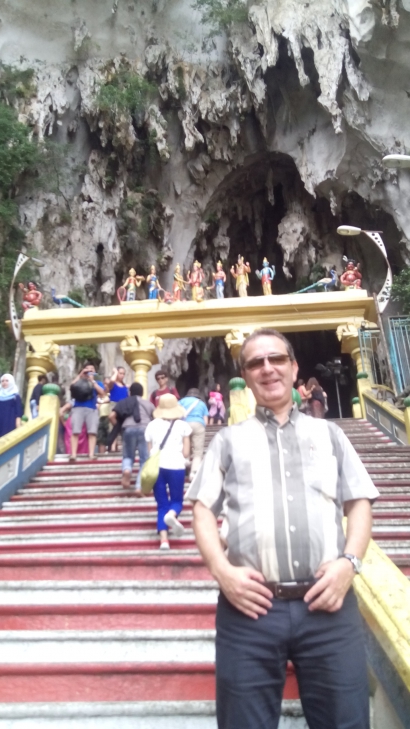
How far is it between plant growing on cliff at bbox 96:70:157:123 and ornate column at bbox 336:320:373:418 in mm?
10369

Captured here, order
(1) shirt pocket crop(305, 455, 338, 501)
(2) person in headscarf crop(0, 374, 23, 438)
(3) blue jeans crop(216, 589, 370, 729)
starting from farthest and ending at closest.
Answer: (2) person in headscarf crop(0, 374, 23, 438)
(1) shirt pocket crop(305, 455, 338, 501)
(3) blue jeans crop(216, 589, 370, 729)

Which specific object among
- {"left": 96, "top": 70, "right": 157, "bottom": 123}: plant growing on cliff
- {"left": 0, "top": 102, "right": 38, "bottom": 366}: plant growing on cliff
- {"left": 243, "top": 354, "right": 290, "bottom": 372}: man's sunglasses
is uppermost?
{"left": 96, "top": 70, "right": 157, "bottom": 123}: plant growing on cliff

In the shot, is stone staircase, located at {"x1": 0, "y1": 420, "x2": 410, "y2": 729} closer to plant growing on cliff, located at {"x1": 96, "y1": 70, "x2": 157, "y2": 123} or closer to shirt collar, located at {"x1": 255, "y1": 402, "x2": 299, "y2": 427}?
shirt collar, located at {"x1": 255, "y1": 402, "x2": 299, "y2": 427}

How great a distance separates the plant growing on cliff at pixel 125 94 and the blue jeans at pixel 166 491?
614 inches

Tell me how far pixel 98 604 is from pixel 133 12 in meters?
20.9

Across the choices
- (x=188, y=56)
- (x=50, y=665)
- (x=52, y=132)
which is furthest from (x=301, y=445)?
(x=188, y=56)

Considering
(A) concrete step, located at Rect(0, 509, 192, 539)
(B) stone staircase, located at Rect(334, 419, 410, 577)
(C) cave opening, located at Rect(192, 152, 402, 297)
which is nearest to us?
(B) stone staircase, located at Rect(334, 419, 410, 577)

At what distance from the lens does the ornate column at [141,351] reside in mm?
11648

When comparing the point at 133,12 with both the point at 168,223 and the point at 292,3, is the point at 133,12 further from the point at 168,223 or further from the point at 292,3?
the point at 168,223

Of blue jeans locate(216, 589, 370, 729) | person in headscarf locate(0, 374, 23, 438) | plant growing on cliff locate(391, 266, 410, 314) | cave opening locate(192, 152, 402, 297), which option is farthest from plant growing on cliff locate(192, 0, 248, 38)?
blue jeans locate(216, 589, 370, 729)

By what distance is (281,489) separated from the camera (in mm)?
1571

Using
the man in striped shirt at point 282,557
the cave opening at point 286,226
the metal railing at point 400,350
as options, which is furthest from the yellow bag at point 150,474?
the cave opening at point 286,226

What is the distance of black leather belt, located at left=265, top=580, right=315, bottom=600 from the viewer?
1468 mm

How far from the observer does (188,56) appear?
62.6 ft
